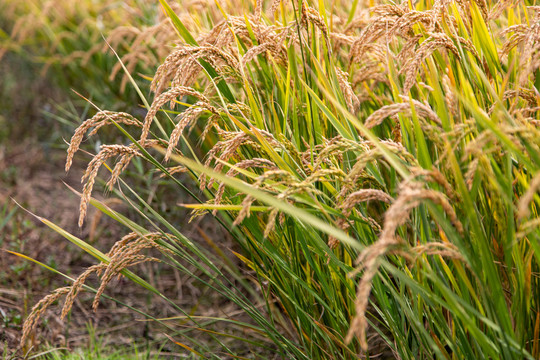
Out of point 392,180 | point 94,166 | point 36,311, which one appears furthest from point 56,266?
point 392,180

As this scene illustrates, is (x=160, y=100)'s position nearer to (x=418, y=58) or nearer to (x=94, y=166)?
(x=94, y=166)

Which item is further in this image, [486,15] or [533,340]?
[486,15]

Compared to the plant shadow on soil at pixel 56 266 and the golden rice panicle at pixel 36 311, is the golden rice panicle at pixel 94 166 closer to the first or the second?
the golden rice panicle at pixel 36 311

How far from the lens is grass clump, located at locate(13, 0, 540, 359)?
101 centimetres

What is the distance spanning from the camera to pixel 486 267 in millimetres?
Answer: 1056

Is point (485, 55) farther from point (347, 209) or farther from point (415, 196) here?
point (415, 196)

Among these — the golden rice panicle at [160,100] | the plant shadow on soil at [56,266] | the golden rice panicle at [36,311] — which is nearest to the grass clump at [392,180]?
the golden rice panicle at [160,100]

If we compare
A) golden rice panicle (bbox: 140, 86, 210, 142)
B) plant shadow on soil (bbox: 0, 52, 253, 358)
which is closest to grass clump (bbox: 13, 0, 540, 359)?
golden rice panicle (bbox: 140, 86, 210, 142)

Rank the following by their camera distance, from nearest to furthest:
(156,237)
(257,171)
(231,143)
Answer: (231,143) → (156,237) → (257,171)

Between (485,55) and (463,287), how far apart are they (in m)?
0.75

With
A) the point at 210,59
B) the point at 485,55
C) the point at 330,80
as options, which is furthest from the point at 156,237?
the point at 485,55

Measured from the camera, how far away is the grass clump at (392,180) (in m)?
1.01

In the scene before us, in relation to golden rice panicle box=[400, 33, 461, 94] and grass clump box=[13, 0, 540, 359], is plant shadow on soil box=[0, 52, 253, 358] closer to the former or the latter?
grass clump box=[13, 0, 540, 359]

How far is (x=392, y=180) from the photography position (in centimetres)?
143
